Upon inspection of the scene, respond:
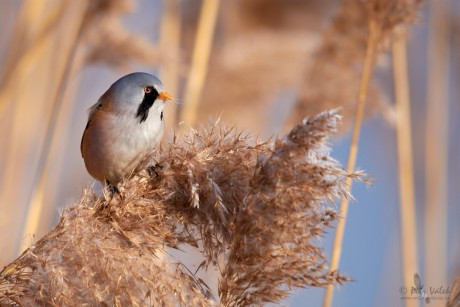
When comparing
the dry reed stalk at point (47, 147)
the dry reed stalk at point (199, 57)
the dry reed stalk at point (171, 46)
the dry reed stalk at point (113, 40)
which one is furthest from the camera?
the dry reed stalk at point (171, 46)

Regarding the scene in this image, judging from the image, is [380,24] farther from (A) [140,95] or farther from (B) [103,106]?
(B) [103,106]

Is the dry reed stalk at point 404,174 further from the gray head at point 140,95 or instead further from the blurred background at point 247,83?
the gray head at point 140,95

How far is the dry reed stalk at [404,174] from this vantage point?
262 centimetres

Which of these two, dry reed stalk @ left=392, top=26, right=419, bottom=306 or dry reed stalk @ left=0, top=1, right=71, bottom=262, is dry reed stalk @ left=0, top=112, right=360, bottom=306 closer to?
dry reed stalk @ left=0, top=1, right=71, bottom=262

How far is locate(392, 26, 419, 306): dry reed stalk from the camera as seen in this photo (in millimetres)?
2623

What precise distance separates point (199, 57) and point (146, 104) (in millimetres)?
872

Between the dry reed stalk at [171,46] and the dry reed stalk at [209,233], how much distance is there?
1420mm

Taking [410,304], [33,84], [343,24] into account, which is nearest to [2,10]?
[33,84]

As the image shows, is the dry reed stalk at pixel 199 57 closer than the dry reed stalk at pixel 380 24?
No

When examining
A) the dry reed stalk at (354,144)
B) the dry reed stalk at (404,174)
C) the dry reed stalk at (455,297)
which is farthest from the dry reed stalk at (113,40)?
the dry reed stalk at (455,297)

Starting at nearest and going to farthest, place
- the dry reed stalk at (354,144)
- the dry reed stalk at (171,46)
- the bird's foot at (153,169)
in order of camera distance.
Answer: the bird's foot at (153,169) < the dry reed stalk at (354,144) < the dry reed stalk at (171,46)

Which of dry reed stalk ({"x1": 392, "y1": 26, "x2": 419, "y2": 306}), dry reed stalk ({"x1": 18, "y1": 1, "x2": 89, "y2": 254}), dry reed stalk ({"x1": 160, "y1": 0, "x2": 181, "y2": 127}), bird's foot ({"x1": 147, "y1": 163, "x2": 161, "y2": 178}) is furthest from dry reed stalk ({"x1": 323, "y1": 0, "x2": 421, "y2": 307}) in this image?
dry reed stalk ({"x1": 18, "y1": 1, "x2": 89, "y2": 254})

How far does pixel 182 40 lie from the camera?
4.01 m

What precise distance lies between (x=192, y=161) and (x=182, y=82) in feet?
8.06
